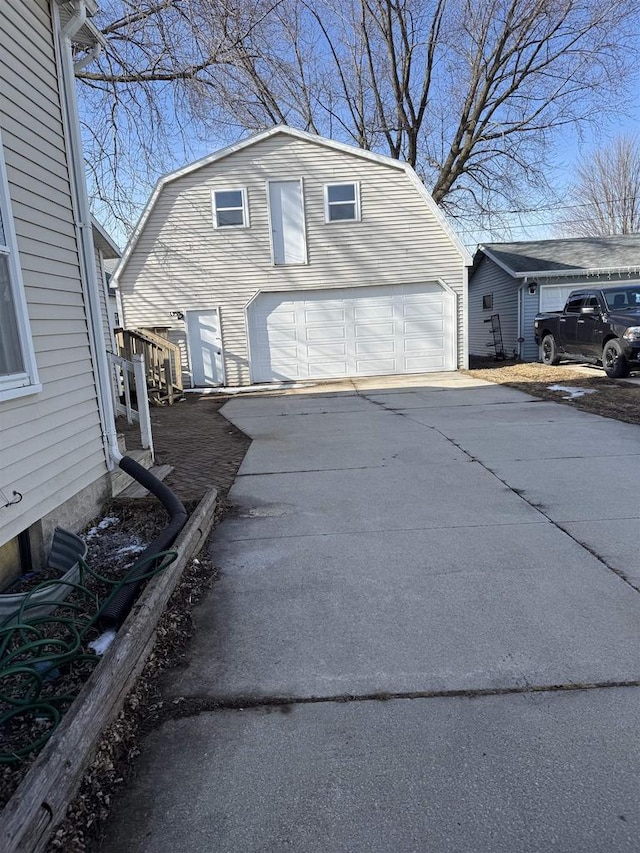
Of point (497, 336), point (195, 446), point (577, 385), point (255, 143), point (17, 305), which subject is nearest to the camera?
point (17, 305)

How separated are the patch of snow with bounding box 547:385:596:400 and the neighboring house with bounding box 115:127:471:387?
4.59 meters

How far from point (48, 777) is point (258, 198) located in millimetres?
15849

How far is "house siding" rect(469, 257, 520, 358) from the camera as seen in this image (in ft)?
64.8

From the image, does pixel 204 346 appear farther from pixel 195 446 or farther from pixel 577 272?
pixel 577 272

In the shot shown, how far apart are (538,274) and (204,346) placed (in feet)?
35.9

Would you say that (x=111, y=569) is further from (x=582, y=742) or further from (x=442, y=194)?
(x=442, y=194)

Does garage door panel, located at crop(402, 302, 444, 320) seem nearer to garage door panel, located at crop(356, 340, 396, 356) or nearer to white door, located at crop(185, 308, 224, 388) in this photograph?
garage door panel, located at crop(356, 340, 396, 356)

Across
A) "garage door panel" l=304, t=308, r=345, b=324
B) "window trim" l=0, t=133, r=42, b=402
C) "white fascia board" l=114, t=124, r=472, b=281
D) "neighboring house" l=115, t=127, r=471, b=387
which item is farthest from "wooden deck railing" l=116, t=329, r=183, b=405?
"window trim" l=0, t=133, r=42, b=402

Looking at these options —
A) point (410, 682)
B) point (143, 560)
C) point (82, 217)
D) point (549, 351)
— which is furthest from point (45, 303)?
point (549, 351)

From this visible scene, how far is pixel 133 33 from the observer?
38.3ft

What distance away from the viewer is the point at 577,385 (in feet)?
39.9

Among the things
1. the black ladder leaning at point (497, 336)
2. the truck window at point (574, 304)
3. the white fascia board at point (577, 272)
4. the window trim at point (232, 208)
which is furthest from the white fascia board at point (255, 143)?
the black ladder leaning at point (497, 336)

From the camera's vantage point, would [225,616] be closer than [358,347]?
Yes

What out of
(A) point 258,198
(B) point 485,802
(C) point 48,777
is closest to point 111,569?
(C) point 48,777
